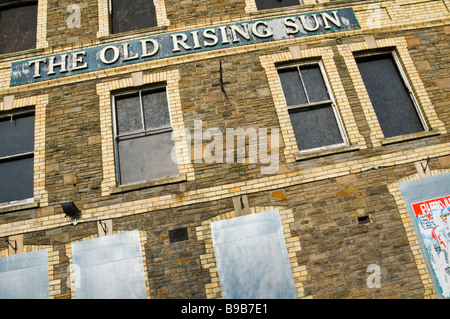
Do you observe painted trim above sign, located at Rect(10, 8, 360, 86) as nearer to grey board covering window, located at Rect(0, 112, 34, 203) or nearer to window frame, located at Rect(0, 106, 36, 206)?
window frame, located at Rect(0, 106, 36, 206)

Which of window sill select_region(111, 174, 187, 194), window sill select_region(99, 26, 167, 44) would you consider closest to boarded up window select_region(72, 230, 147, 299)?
window sill select_region(111, 174, 187, 194)

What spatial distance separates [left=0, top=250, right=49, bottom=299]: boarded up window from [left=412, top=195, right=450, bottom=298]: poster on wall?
23.6ft

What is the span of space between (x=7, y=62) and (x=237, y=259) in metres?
7.16

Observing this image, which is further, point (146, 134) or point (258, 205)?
point (146, 134)

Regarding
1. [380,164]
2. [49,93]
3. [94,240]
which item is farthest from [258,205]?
[49,93]

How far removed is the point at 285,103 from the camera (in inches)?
263


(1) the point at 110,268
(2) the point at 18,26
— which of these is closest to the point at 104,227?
(1) the point at 110,268

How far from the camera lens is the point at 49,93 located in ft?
22.8

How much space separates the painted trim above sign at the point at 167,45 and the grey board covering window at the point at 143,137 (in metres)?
0.98

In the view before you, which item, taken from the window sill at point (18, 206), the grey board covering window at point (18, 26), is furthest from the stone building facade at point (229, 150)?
the grey board covering window at point (18, 26)

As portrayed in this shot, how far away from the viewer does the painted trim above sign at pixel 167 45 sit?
7125mm

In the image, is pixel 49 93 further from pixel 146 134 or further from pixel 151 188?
pixel 151 188

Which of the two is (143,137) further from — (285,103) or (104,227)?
(285,103)

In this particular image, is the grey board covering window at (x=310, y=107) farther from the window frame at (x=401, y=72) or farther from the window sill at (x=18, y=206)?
the window sill at (x=18, y=206)
